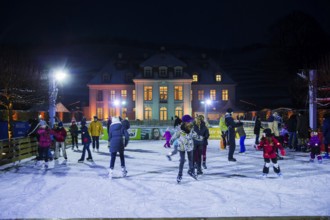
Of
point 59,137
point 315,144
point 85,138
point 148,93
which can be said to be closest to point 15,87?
point 59,137

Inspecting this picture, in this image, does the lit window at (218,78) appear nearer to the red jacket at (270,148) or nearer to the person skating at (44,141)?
the person skating at (44,141)

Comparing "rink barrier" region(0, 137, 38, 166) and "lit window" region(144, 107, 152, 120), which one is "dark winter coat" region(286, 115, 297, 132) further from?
"lit window" region(144, 107, 152, 120)

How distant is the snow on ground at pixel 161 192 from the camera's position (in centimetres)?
669

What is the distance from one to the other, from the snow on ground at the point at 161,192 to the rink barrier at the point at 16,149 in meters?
1.07

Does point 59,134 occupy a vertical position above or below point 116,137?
below

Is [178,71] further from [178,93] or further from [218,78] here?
[218,78]

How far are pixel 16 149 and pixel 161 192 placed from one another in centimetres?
826

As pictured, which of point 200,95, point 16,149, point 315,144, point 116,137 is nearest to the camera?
point 116,137

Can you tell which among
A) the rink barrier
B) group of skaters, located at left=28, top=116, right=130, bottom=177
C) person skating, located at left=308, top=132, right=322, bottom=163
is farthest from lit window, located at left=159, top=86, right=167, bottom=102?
person skating, located at left=308, top=132, right=322, bottom=163

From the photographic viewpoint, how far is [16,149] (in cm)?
1448

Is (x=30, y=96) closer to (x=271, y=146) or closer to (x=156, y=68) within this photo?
(x=271, y=146)

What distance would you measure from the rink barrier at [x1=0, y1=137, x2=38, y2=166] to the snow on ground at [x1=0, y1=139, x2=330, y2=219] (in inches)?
42.3

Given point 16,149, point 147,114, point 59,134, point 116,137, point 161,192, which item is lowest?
point 161,192

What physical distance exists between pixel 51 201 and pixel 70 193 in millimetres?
888
